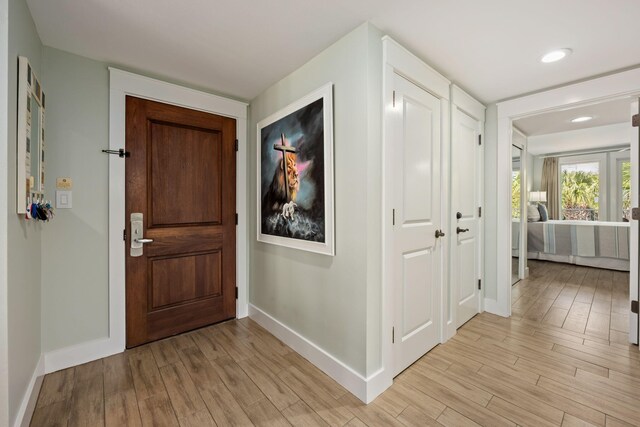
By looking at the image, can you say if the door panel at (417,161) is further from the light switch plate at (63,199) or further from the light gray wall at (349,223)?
the light switch plate at (63,199)

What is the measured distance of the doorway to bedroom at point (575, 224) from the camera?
9.65 ft

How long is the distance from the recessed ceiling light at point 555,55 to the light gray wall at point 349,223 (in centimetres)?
133

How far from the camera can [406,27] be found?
1685mm

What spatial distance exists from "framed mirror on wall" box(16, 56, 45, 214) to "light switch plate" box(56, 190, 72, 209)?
145 mm

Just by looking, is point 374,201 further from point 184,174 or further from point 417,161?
point 184,174

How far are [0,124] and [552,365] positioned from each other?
11.4 ft

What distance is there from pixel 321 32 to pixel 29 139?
5.70 feet

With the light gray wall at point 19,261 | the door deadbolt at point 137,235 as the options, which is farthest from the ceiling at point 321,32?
the door deadbolt at point 137,235

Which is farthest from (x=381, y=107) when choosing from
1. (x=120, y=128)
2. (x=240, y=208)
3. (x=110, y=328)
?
(x=110, y=328)

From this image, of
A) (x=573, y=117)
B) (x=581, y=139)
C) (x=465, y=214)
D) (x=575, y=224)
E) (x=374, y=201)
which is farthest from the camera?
(x=581, y=139)

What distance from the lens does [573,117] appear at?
340 centimetres

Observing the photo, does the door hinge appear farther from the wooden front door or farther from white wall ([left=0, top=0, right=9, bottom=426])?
white wall ([left=0, top=0, right=9, bottom=426])

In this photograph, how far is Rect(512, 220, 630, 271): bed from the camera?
14.9 ft

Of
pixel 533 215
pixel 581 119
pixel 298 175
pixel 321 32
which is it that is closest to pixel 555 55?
pixel 321 32
